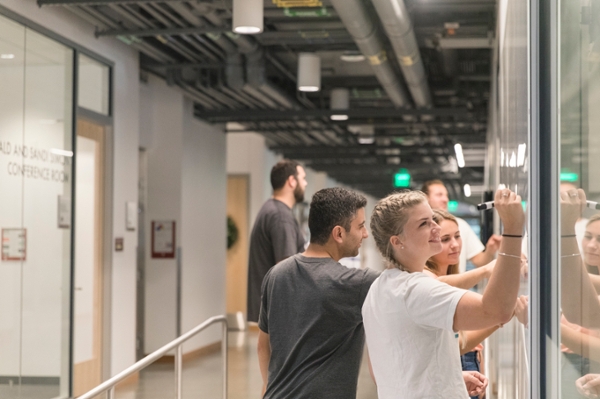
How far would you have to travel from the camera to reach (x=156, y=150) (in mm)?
10234

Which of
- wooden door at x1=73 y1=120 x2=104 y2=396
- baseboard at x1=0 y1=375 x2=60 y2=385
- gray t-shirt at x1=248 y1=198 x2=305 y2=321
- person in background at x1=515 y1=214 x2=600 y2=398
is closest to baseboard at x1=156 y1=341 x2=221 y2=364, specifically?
wooden door at x1=73 y1=120 x2=104 y2=396

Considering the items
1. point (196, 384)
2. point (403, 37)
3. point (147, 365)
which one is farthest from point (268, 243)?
point (403, 37)

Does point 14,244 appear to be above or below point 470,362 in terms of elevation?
above

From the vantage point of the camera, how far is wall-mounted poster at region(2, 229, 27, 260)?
596 cm

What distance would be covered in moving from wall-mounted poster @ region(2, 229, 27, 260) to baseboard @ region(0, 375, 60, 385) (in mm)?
851

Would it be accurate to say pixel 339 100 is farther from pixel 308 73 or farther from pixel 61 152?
pixel 61 152

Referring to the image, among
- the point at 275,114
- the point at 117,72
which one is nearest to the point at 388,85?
→ the point at 275,114

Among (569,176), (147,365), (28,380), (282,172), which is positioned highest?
(282,172)

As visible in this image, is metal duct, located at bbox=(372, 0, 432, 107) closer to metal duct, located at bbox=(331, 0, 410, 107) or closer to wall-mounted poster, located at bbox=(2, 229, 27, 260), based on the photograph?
metal duct, located at bbox=(331, 0, 410, 107)

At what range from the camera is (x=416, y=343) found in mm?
1864

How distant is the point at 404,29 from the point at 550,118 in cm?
487

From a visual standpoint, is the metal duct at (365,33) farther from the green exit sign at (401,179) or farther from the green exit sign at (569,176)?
the green exit sign at (569,176)

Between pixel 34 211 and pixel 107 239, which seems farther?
pixel 107 239

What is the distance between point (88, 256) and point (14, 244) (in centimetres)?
162
